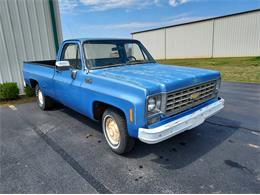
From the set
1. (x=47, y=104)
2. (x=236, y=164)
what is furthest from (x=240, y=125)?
(x=47, y=104)

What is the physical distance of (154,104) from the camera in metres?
2.51

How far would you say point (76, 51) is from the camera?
3.90 metres

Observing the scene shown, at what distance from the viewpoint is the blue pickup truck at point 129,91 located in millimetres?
2486

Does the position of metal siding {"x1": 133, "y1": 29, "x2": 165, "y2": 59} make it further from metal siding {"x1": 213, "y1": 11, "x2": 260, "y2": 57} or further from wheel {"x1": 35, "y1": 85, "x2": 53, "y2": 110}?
wheel {"x1": 35, "y1": 85, "x2": 53, "y2": 110}

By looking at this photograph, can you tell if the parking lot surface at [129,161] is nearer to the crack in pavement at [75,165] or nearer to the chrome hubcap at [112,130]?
the crack in pavement at [75,165]

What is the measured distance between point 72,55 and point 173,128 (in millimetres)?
2827

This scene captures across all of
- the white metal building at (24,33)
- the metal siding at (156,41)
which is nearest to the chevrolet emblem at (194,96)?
the white metal building at (24,33)

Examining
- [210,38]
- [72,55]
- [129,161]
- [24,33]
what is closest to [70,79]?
[72,55]

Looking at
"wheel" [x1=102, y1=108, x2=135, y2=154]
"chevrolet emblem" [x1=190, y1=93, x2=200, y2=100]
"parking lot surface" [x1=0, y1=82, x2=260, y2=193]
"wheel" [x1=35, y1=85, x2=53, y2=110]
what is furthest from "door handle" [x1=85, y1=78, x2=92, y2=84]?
"wheel" [x1=35, y1=85, x2=53, y2=110]

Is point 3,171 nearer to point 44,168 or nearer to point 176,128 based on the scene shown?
point 44,168

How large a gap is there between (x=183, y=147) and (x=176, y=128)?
0.94m

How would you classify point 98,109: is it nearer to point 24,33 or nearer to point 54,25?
point 24,33

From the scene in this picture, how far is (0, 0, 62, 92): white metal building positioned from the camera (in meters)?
7.18

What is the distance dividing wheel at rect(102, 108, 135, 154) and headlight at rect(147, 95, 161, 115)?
0.56 m
